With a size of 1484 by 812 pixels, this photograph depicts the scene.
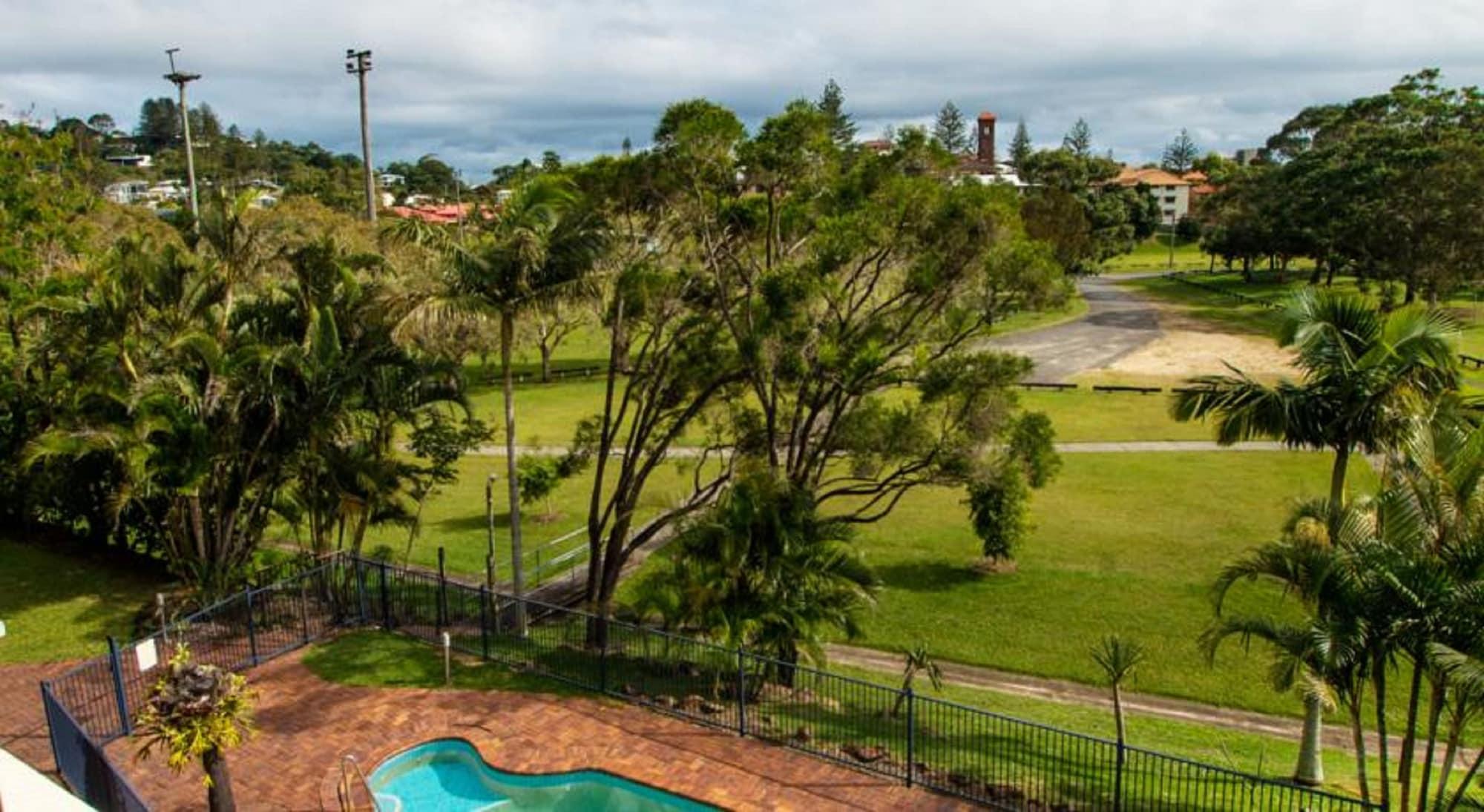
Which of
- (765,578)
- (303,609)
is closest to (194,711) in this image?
(303,609)

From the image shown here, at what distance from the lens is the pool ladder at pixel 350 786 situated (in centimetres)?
1133

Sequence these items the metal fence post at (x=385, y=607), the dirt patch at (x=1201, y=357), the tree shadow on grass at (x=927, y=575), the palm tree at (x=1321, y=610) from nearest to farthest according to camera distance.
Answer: the palm tree at (x=1321, y=610) → the metal fence post at (x=385, y=607) → the tree shadow on grass at (x=927, y=575) → the dirt patch at (x=1201, y=357)

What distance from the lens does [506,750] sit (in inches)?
521

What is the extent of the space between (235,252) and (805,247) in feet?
33.4

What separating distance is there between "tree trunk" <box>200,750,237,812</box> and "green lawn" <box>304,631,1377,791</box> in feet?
13.5

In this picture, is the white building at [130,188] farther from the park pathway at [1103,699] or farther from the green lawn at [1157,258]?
the park pathway at [1103,699]

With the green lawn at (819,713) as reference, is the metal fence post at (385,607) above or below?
above

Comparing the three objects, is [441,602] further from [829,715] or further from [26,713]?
[829,715]

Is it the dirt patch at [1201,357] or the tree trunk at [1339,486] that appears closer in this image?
the tree trunk at [1339,486]

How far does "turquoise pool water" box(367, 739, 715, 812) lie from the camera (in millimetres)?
12227

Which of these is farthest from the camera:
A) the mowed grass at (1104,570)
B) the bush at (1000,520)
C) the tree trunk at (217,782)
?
the bush at (1000,520)

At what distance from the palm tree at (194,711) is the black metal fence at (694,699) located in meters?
0.61

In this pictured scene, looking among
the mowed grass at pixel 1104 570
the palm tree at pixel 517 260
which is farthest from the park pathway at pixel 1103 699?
the palm tree at pixel 517 260

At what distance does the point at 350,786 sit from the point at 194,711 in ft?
8.80
